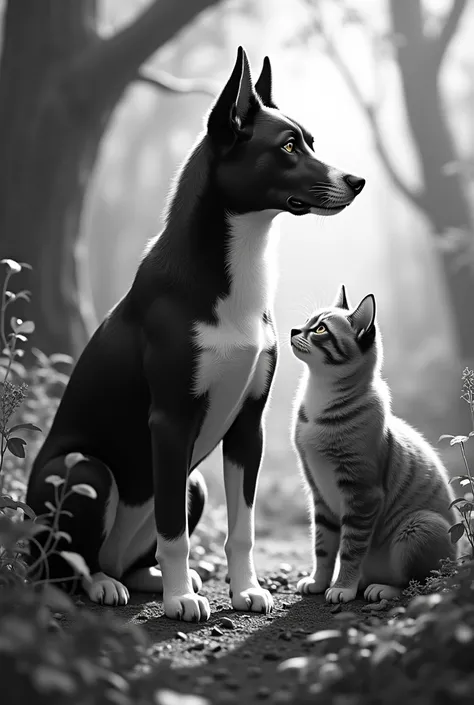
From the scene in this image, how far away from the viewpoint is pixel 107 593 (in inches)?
136

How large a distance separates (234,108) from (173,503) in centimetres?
154

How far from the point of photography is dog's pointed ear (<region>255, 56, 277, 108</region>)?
3561mm

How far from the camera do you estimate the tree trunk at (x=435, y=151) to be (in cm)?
1038

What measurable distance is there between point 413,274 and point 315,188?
25.0 m

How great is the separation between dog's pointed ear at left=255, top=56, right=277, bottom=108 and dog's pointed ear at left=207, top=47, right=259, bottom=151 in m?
0.35

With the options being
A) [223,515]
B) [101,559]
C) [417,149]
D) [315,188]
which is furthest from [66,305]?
Answer: [417,149]

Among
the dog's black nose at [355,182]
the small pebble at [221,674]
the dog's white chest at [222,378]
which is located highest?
the dog's black nose at [355,182]

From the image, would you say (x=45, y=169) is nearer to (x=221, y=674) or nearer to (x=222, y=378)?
(x=222, y=378)

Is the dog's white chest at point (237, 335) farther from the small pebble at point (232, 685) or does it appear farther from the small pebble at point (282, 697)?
the small pebble at point (282, 697)

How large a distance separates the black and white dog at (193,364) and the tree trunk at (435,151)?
7322 mm

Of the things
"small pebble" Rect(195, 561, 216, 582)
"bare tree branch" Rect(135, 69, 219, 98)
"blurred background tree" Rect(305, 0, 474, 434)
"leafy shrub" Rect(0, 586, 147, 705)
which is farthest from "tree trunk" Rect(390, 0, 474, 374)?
"leafy shrub" Rect(0, 586, 147, 705)

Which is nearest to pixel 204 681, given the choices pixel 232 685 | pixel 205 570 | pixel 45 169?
pixel 232 685

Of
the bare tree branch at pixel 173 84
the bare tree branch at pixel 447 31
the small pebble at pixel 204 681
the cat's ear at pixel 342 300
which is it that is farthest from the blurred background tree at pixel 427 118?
the small pebble at pixel 204 681

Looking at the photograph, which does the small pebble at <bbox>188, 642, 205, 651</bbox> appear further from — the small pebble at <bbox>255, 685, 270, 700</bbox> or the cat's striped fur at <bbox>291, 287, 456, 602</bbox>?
the cat's striped fur at <bbox>291, 287, 456, 602</bbox>
